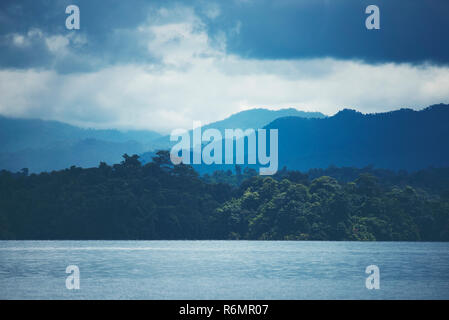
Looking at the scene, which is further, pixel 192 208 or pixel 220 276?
pixel 192 208

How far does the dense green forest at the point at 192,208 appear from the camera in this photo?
10144 cm

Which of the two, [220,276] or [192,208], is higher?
[192,208]

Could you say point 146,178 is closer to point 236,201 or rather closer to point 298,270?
point 236,201

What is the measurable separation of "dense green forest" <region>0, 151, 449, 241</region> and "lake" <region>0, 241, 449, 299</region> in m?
33.0

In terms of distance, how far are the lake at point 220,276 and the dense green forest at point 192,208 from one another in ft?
108

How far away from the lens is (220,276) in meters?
46.8

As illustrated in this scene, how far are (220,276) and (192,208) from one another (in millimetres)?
59347

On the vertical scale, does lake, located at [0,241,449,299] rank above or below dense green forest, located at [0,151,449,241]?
below

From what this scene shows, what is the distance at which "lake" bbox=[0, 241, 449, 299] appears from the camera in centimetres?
3697

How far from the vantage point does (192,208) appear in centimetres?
10594

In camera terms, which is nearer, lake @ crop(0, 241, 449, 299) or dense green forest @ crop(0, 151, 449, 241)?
lake @ crop(0, 241, 449, 299)

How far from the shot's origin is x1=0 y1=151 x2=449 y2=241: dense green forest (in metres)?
101

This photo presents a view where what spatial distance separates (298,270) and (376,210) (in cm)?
5620

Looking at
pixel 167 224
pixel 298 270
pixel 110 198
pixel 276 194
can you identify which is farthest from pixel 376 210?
pixel 298 270
